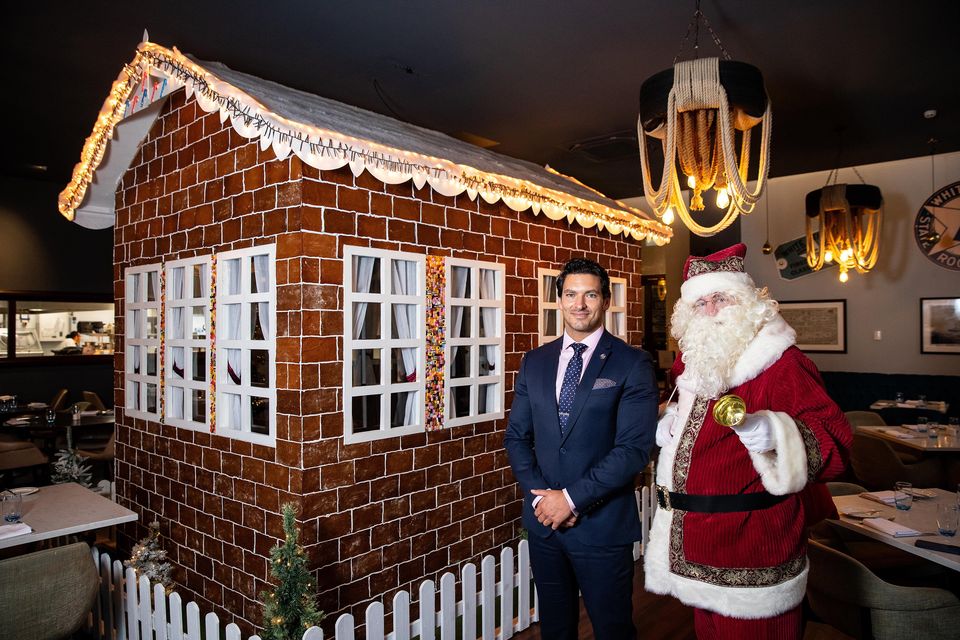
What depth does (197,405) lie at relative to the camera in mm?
3824

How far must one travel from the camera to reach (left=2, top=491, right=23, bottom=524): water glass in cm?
301

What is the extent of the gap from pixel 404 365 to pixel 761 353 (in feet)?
6.67


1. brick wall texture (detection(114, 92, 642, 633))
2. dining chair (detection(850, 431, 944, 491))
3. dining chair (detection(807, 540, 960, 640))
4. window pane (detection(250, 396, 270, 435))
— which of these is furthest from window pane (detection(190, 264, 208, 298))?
dining chair (detection(850, 431, 944, 491))

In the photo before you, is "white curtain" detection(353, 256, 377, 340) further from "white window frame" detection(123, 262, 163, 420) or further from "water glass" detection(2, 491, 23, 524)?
"water glass" detection(2, 491, 23, 524)

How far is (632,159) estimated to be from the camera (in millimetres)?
7219

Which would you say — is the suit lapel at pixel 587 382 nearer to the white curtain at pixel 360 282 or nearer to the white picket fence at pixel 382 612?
the white picket fence at pixel 382 612

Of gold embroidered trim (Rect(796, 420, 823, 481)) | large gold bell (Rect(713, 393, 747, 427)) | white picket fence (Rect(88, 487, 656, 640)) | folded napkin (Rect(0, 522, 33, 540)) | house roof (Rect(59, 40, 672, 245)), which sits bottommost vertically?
white picket fence (Rect(88, 487, 656, 640))

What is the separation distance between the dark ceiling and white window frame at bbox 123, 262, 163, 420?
165 centimetres

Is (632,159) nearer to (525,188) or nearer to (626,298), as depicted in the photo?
(626,298)

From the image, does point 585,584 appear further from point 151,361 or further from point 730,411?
point 151,361

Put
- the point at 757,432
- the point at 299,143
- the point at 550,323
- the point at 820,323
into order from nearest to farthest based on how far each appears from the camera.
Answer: the point at 757,432 < the point at 299,143 < the point at 550,323 < the point at 820,323

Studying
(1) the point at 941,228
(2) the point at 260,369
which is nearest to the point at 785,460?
(2) the point at 260,369

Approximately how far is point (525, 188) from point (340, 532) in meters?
2.38

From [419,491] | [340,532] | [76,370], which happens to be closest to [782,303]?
[419,491]
